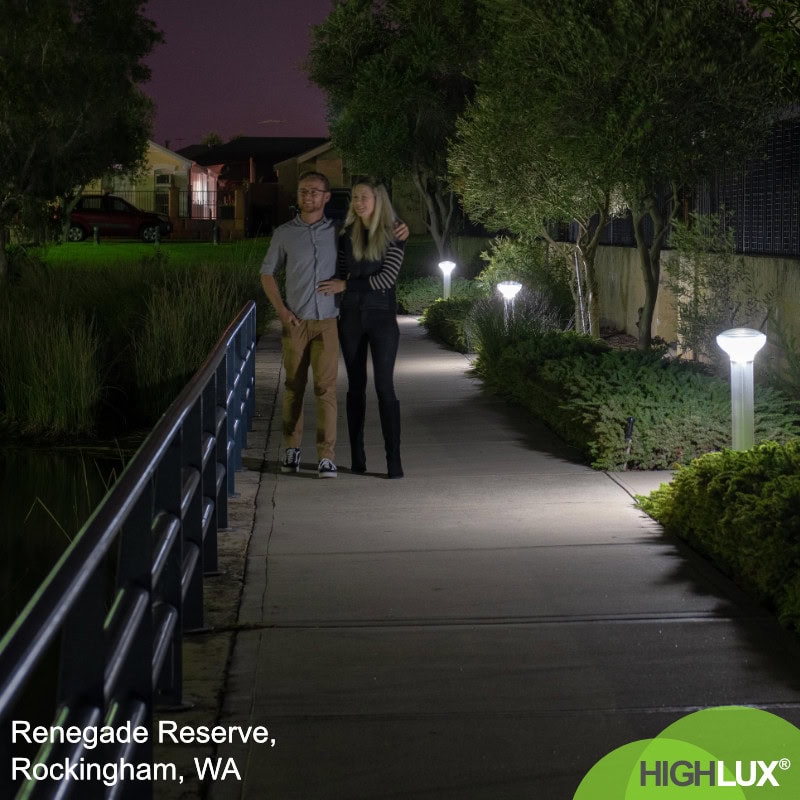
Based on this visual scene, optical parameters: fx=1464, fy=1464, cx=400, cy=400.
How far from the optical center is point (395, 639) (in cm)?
584

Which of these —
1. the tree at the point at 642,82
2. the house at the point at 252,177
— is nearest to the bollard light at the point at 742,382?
the tree at the point at 642,82

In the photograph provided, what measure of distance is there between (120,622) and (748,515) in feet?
11.8

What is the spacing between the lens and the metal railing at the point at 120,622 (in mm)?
2740

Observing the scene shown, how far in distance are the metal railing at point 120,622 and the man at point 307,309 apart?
2915 mm

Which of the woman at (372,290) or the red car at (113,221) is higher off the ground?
the red car at (113,221)

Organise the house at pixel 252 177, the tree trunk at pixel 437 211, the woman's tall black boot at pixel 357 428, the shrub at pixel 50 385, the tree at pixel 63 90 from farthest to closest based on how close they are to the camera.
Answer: the house at pixel 252 177, the tree trunk at pixel 437 211, the tree at pixel 63 90, the shrub at pixel 50 385, the woman's tall black boot at pixel 357 428

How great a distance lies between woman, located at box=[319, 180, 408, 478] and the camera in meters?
9.33

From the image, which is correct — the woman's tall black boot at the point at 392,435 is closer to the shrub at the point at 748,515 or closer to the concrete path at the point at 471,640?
the concrete path at the point at 471,640

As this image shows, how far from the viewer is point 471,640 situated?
5797 mm

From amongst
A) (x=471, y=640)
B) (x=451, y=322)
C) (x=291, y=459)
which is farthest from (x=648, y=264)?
(x=471, y=640)

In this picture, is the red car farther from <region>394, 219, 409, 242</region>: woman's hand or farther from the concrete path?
the concrete path

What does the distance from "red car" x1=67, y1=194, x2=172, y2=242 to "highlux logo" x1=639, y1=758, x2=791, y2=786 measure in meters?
55.4

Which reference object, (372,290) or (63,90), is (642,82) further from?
(63,90)

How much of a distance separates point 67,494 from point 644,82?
20.9ft
